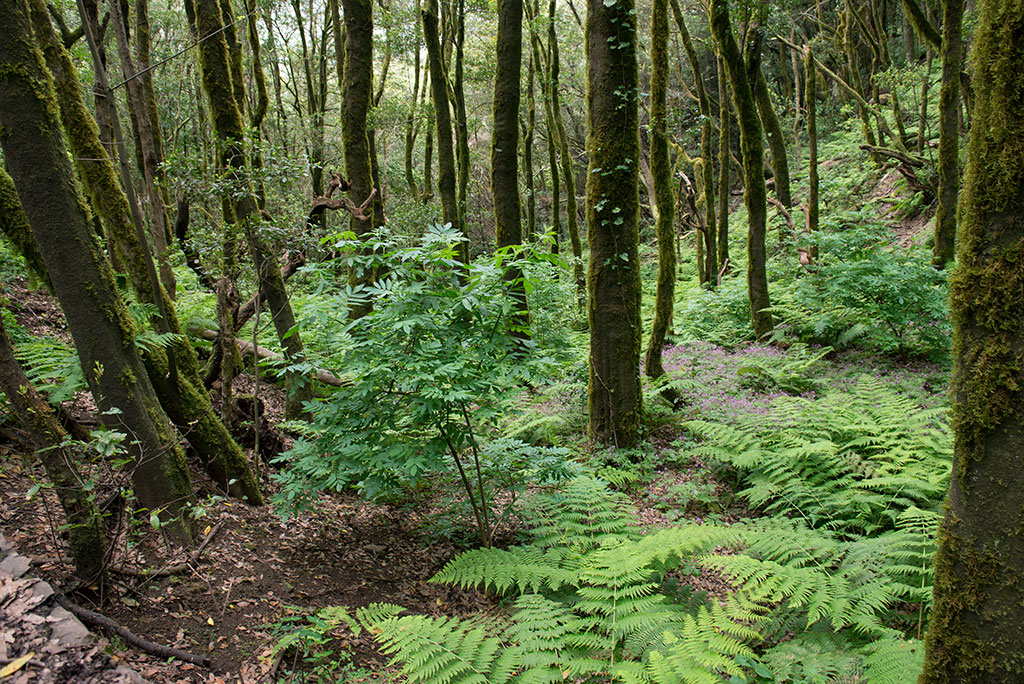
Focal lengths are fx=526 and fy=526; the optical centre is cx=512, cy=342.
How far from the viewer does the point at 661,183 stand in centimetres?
732

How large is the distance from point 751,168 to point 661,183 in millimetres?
2300

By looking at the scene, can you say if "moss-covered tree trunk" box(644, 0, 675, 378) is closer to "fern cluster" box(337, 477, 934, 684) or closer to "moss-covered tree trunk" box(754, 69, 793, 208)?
"fern cluster" box(337, 477, 934, 684)

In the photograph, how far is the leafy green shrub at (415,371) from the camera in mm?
3707

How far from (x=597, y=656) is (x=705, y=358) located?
6482 mm

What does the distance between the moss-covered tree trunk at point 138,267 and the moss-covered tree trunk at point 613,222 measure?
376cm

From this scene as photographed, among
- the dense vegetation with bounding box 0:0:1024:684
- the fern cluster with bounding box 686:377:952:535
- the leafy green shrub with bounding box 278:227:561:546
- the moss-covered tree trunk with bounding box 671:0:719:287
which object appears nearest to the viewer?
the dense vegetation with bounding box 0:0:1024:684

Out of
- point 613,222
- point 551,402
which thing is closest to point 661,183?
point 613,222

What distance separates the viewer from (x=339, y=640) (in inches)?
132

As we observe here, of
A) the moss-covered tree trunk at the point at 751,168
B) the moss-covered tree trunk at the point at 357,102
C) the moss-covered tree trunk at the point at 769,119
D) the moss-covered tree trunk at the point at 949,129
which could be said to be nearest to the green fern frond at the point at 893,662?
the moss-covered tree trunk at the point at 357,102

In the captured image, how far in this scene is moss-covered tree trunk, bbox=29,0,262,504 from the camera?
450cm

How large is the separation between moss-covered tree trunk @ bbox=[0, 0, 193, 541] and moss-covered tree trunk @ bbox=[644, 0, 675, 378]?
5683 millimetres

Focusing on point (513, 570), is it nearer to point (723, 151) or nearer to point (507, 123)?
point (507, 123)

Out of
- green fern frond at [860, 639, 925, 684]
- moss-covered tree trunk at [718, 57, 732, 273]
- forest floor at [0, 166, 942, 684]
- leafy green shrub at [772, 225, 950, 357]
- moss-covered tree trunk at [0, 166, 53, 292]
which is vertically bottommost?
forest floor at [0, 166, 942, 684]

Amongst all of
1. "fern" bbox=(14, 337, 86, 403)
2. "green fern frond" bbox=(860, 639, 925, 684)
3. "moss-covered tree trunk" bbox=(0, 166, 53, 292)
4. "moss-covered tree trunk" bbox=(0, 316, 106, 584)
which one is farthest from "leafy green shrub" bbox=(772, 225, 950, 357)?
"moss-covered tree trunk" bbox=(0, 166, 53, 292)
